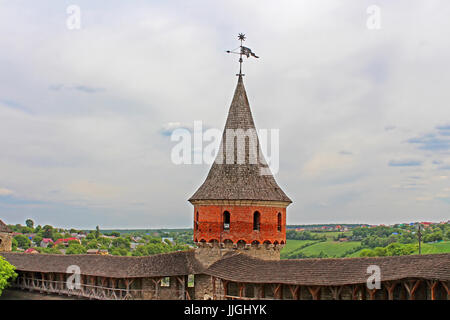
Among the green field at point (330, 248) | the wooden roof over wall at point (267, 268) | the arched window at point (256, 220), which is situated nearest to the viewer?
the wooden roof over wall at point (267, 268)

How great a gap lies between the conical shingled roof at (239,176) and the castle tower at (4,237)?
81.1ft

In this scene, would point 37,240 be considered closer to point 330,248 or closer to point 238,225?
point 330,248

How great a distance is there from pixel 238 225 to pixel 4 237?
27.0m

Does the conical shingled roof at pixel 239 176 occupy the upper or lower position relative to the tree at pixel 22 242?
upper

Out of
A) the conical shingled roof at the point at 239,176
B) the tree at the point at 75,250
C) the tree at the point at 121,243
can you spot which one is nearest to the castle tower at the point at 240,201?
the conical shingled roof at the point at 239,176

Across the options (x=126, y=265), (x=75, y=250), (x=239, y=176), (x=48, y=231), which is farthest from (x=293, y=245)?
(x=239, y=176)

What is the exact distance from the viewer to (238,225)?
80.1 ft

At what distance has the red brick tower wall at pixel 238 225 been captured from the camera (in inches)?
960

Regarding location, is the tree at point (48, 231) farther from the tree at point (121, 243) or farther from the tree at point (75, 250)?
the tree at point (75, 250)

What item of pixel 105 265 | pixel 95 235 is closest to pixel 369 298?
pixel 105 265

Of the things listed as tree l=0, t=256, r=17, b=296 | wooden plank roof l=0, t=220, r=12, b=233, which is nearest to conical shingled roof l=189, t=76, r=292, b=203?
tree l=0, t=256, r=17, b=296

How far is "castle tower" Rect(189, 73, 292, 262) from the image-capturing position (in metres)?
24.5
